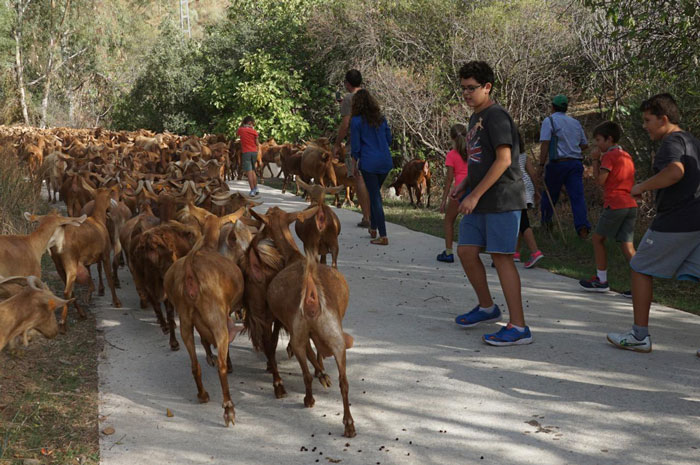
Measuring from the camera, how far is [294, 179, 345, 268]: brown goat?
719 centimetres

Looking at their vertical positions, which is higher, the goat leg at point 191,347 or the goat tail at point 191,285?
the goat tail at point 191,285

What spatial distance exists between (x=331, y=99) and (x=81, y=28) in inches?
1610

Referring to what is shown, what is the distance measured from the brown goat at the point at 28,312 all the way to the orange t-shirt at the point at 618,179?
5553 mm

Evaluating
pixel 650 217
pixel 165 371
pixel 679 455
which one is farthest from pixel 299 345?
pixel 650 217

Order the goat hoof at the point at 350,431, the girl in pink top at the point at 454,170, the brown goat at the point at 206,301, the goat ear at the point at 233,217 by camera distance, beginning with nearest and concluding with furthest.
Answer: the goat hoof at the point at 350,431 < the brown goat at the point at 206,301 < the goat ear at the point at 233,217 < the girl in pink top at the point at 454,170

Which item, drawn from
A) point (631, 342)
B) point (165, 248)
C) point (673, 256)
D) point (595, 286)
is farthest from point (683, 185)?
point (165, 248)

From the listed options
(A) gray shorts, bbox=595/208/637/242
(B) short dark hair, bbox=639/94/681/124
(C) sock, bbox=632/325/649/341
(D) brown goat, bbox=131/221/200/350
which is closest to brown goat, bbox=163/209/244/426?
(D) brown goat, bbox=131/221/200/350

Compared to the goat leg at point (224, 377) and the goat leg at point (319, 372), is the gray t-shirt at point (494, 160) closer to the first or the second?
the goat leg at point (319, 372)

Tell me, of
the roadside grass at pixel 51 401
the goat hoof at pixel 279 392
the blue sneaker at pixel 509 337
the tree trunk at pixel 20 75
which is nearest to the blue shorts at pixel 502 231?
the blue sneaker at pixel 509 337

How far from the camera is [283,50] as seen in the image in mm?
28312

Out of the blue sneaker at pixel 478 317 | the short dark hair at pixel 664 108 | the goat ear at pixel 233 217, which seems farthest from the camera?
the blue sneaker at pixel 478 317

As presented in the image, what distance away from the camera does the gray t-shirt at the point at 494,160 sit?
5832mm

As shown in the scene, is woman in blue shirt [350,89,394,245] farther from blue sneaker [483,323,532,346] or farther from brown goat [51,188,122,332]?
blue sneaker [483,323,532,346]

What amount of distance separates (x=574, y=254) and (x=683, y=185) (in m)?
4.55
